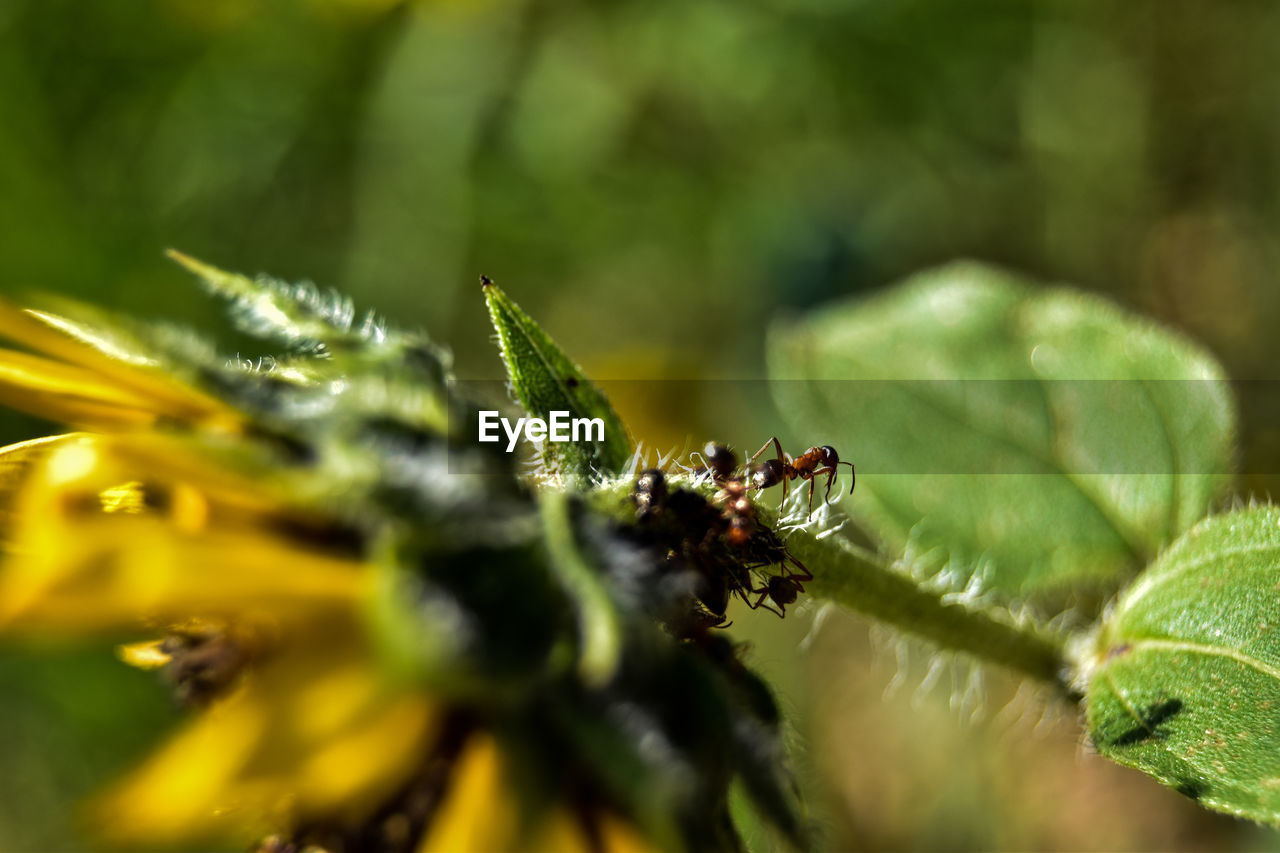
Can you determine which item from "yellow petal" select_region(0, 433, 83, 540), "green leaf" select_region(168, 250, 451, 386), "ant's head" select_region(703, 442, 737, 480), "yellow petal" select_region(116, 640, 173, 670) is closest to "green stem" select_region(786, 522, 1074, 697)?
"ant's head" select_region(703, 442, 737, 480)

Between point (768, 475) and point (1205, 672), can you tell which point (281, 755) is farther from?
point (1205, 672)

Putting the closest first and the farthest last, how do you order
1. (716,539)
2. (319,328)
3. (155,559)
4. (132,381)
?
(155,559), (132,381), (319,328), (716,539)

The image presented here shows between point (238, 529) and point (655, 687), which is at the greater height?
point (238, 529)

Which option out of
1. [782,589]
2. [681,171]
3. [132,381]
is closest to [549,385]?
[782,589]

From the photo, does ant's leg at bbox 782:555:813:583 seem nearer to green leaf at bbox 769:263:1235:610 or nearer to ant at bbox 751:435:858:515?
ant at bbox 751:435:858:515

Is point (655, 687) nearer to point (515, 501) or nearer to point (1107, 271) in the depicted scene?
point (515, 501)

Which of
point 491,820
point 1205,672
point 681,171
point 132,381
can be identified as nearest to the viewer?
point 491,820

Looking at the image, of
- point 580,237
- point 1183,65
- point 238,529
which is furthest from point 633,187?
point 238,529
